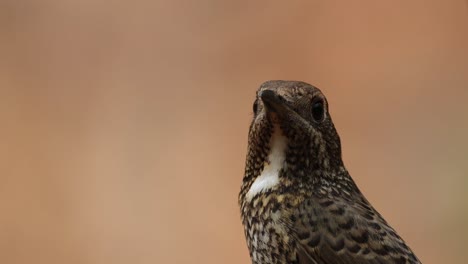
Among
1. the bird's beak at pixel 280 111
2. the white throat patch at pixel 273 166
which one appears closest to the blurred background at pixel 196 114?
the white throat patch at pixel 273 166

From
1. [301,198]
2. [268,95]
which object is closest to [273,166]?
[301,198]

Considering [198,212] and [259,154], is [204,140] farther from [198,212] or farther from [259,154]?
[259,154]

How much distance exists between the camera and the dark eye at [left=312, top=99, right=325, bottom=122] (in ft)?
5.32

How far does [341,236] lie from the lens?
1562mm

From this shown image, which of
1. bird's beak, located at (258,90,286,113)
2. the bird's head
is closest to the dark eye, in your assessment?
the bird's head

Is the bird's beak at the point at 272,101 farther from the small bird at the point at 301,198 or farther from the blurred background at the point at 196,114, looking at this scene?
the blurred background at the point at 196,114

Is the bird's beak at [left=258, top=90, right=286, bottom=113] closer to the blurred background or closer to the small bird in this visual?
the small bird

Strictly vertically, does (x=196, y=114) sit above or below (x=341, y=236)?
above

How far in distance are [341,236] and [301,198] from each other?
128mm

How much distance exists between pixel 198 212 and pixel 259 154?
1.49 m

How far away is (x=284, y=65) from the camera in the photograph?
3133 mm

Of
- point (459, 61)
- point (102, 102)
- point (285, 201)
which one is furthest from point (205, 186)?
point (285, 201)

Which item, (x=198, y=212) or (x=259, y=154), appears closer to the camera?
(x=259, y=154)

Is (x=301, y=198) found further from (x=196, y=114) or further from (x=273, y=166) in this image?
(x=196, y=114)
